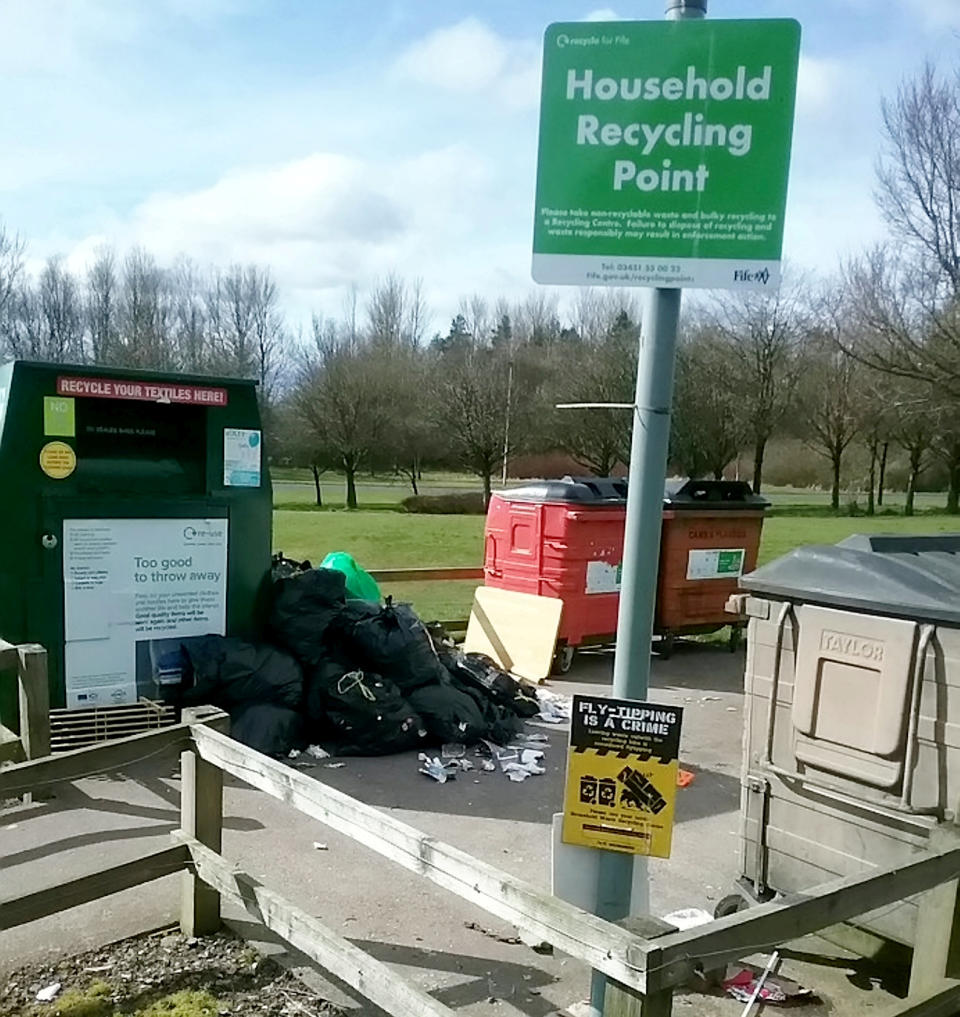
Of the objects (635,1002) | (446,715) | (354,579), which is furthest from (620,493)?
(635,1002)

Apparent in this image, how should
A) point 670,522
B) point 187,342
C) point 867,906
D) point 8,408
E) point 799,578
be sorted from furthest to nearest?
point 187,342 < point 670,522 < point 8,408 < point 799,578 < point 867,906

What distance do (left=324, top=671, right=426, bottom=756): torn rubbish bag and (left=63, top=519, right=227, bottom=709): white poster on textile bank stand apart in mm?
920

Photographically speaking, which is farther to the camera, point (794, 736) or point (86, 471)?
Result: point (86, 471)

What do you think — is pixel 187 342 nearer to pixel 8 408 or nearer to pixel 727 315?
pixel 727 315

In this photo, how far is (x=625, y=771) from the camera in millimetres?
2570

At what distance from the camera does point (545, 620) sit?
854cm

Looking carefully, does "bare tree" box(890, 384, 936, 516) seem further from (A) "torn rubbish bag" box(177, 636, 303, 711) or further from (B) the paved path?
(A) "torn rubbish bag" box(177, 636, 303, 711)

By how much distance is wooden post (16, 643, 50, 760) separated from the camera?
4.70 metres

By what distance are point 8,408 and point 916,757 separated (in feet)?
15.6

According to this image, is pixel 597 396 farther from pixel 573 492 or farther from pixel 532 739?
pixel 532 739

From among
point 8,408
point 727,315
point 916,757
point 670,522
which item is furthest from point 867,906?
point 727,315

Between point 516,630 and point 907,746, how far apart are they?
5.46 metres

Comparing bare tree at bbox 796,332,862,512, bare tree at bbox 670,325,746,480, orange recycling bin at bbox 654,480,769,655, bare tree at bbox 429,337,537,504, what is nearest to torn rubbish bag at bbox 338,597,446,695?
orange recycling bin at bbox 654,480,769,655

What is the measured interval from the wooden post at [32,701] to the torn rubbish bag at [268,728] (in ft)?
3.86
